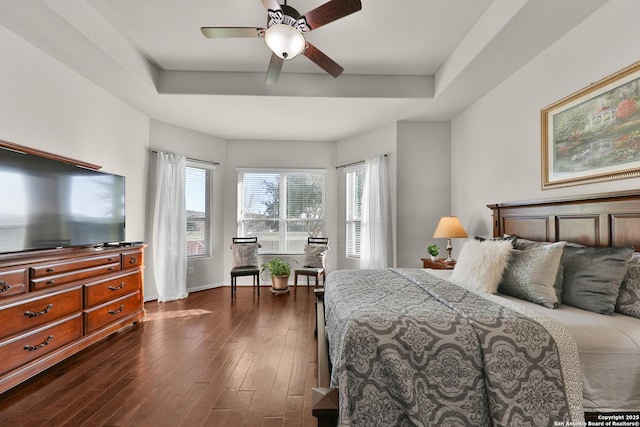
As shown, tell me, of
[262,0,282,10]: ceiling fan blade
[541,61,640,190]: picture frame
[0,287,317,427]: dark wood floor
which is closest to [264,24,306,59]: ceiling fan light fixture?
[262,0,282,10]: ceiling fan blade

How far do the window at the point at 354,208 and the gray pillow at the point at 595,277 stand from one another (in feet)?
11.7

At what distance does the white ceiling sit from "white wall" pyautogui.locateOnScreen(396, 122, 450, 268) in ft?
0.93

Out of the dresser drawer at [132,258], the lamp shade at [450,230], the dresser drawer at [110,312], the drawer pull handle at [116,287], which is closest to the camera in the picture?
the dresser drawer at [110,312]

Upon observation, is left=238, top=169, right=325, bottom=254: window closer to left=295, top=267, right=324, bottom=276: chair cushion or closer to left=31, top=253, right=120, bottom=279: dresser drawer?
left=295, top=267, right=324, bottom=276: chair cushion

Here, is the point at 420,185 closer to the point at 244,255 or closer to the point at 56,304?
the point at 244,255

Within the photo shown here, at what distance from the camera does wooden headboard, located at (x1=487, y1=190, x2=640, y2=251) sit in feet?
6.30

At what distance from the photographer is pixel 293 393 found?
6.95ft

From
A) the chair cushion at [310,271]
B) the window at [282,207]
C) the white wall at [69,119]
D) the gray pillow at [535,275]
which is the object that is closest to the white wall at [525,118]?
the gray pillow at [535,275]

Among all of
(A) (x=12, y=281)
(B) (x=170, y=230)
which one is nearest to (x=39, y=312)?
(A) (x=12, y=281)

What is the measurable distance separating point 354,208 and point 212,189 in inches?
101

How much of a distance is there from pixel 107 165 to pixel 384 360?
3.90 meters

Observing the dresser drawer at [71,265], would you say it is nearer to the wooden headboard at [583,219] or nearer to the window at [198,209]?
the window at [198,209]

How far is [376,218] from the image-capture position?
4809mm

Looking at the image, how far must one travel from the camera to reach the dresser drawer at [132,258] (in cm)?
327
